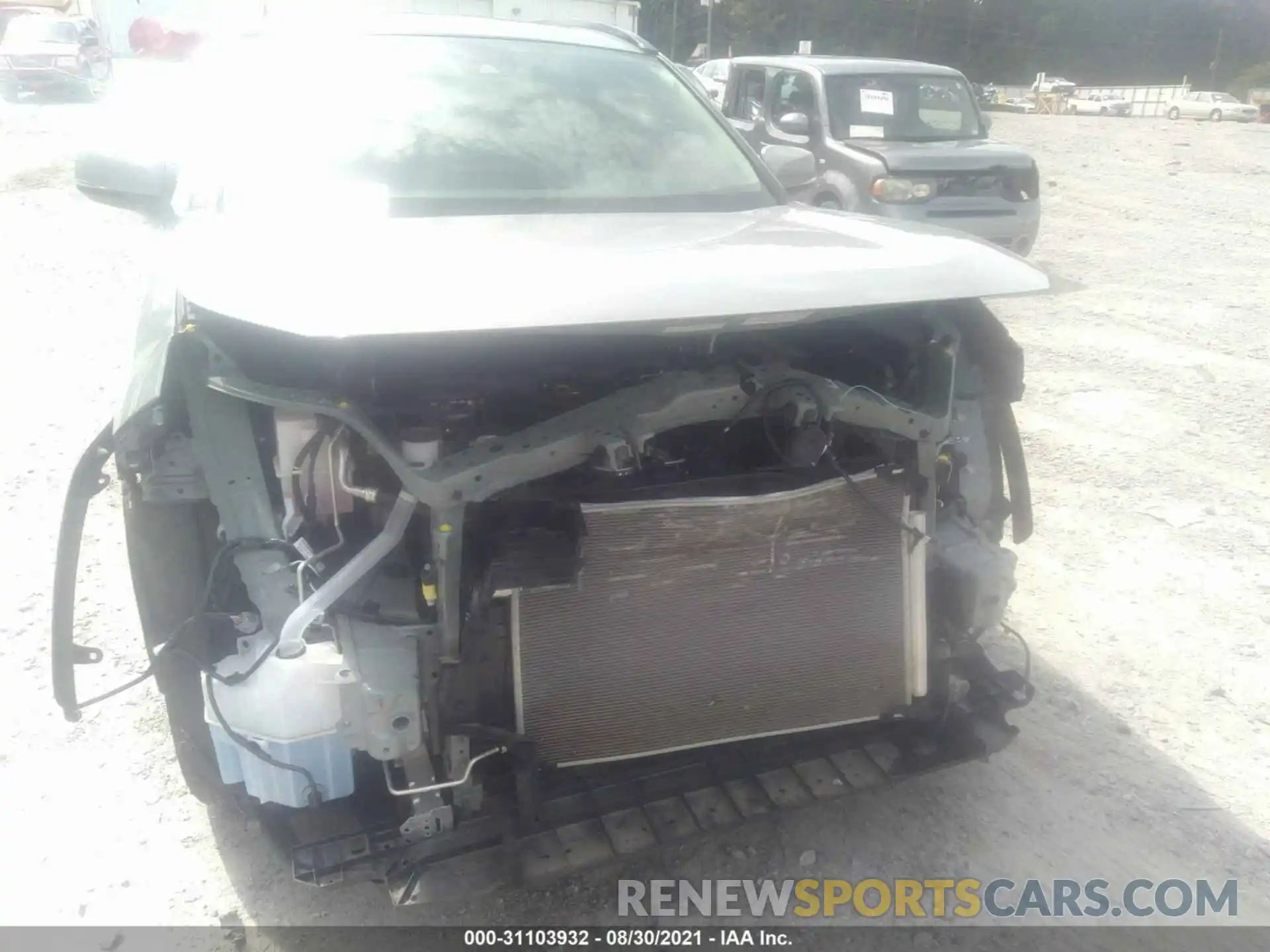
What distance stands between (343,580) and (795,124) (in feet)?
23.1

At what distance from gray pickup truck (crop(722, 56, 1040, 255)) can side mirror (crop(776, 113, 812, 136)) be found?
0.01 metres

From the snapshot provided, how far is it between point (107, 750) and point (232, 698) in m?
1.14

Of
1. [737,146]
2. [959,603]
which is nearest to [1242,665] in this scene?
[959,603]

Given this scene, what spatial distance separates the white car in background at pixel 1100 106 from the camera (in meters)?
30.8

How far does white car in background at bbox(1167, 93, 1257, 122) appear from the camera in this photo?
1130 inches

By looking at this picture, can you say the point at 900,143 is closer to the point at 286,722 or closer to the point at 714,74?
the point at 286,722

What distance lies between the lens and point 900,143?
8.23 m

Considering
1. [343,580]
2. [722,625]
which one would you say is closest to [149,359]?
[343,580]

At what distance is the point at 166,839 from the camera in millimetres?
2410

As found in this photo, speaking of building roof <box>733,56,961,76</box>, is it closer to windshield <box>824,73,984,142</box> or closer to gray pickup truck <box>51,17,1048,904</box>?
windshield <box>824,73,984,142</box>

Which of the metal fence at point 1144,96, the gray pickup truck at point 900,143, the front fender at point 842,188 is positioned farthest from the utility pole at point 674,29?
the front fender at point 842,188

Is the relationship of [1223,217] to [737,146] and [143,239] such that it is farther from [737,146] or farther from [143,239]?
[143,239]

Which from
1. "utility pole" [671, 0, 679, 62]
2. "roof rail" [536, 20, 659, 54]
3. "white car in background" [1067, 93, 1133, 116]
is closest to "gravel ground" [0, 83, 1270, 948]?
"roof rail" [536, 20, 659, 54]

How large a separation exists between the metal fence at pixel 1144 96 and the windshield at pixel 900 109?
2580 centimetres
